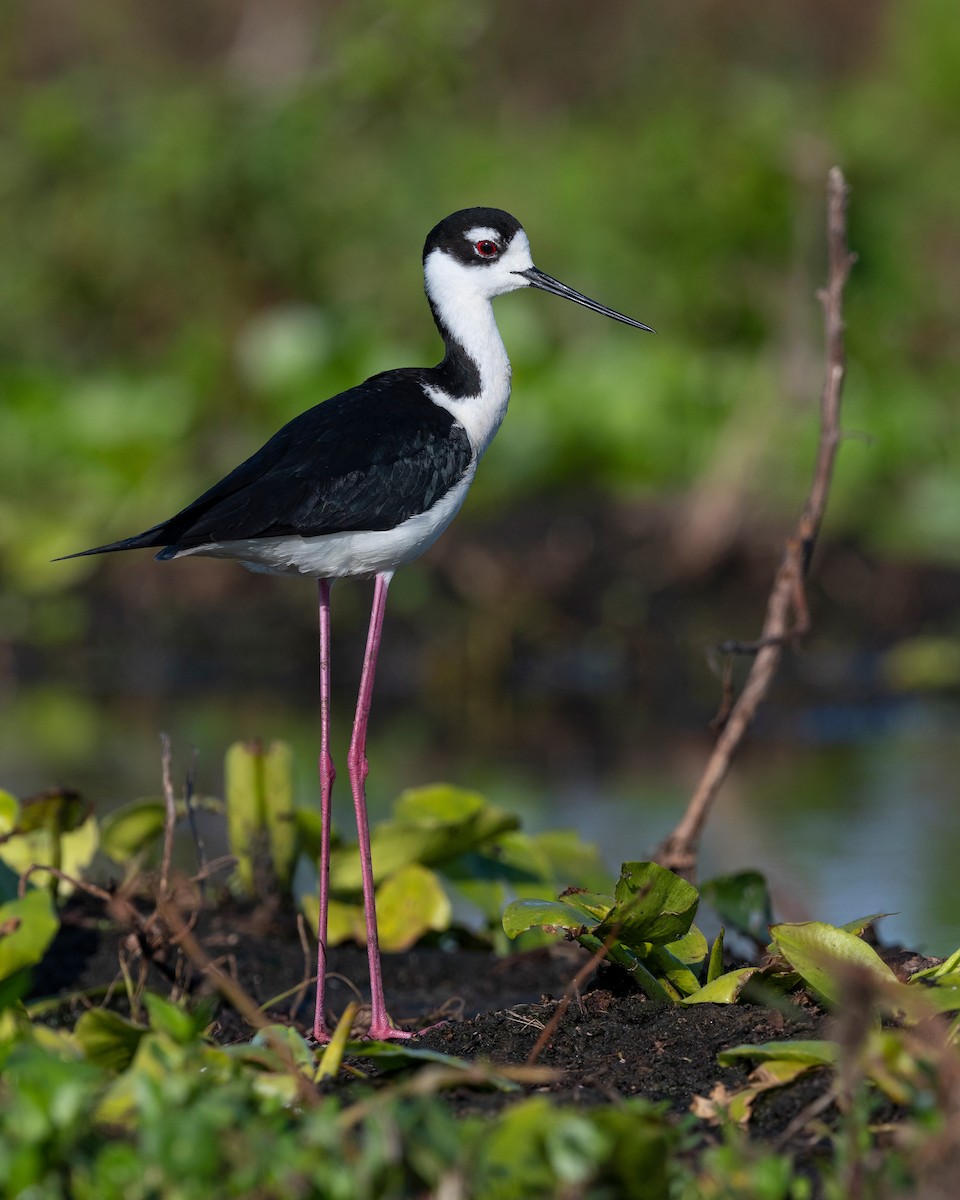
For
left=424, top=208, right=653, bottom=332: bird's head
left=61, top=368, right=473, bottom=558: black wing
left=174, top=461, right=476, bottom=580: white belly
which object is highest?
left=424, top=208, right=653, bottom=332: bird's head

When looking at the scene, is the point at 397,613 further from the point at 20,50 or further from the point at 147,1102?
the point at 20,50

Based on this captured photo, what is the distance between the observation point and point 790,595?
4.33 meters

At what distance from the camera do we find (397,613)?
909 centimetres

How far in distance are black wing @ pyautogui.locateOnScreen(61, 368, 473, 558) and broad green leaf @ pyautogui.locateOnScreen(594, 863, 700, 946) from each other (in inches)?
40.9

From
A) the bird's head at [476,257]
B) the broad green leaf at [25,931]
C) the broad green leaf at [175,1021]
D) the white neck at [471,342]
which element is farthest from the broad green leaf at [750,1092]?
the bird's head at [476,257]

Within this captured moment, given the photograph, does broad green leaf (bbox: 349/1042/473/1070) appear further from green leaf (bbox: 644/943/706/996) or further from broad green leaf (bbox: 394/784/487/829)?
broad green leaf (bbox: 394/784/487/829)

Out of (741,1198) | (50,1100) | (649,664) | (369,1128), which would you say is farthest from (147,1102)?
(649,664)

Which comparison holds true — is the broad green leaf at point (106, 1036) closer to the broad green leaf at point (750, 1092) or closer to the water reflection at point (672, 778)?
the broad green leaf at point (750, 1092)

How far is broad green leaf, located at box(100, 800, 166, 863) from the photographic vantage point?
4652mm

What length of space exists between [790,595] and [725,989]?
1453 mm

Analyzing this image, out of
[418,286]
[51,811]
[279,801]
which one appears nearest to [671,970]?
[279,801]

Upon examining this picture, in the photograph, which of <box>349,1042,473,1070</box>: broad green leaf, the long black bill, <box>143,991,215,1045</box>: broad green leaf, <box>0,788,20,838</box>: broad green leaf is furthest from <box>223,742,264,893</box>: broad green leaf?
<box>143,991,215,1045</box>: broad green leaf

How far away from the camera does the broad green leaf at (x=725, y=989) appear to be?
10.0 feet

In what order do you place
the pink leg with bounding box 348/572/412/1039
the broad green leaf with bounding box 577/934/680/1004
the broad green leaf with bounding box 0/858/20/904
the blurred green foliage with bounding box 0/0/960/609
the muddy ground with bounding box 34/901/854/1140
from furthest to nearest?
the blurred green foliage with bounding box 0/0/960/609, the broad green leaf with bounding box 0/858/20/904, the pink leg with bounding box 348/572/412/1039, the broad green leaf with bounding box 577/934/680/1004, the muddy ground with bounding box 34/901/854/1140
